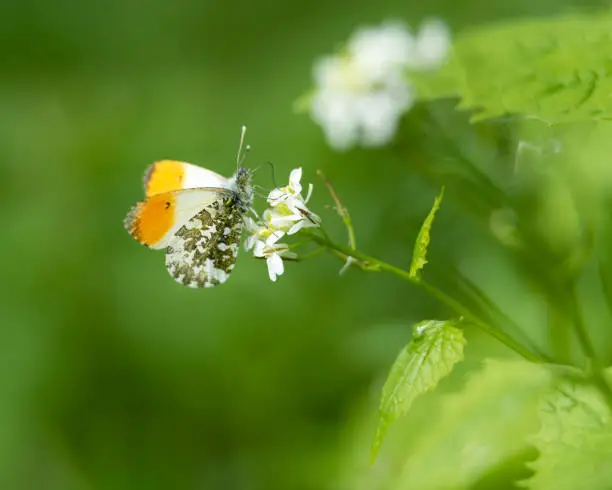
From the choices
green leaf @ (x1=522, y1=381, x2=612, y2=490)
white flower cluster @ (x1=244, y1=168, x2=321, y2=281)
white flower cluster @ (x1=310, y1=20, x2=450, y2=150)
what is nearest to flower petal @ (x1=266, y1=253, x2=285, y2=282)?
white flower cluster @ (x1=244, y1=168, x2=321, y2=281)

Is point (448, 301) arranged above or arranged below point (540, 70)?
below

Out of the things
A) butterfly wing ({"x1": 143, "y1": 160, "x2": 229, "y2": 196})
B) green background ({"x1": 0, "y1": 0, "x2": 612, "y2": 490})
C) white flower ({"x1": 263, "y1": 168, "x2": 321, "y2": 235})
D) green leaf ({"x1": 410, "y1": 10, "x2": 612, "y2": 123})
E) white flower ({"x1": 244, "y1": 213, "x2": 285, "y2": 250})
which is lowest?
green background ({"x1": 0, "y1": 0, "x2": 612, "y2": 490})

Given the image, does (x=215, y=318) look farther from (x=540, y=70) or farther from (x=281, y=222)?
(x=540, y=70)

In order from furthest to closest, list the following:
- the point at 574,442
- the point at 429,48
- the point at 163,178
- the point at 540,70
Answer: the point at 429,48 → the point at 163,178 → the point at 540,70 → the point at 574,442

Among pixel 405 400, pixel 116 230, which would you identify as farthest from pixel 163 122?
pixel 405 400

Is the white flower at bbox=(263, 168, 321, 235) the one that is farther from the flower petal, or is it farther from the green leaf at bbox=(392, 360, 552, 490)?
the green leaf at bbox=(392, 360, 552, 490)

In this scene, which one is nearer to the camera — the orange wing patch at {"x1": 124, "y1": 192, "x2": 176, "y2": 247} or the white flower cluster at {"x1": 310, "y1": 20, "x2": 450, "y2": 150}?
the orange wing patch at {"x1": 124, "y1": 192, "x2": 176, "y2": 247}

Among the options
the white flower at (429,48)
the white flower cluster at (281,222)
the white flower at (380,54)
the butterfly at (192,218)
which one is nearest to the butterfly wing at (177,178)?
the butterfly at (192,218)

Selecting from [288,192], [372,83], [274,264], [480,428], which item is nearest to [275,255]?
[274,264]
